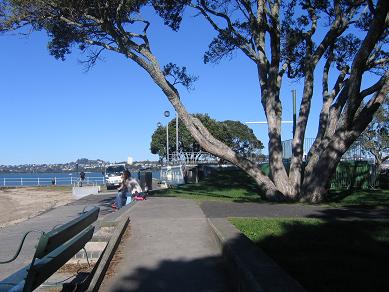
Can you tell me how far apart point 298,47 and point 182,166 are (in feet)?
65.6

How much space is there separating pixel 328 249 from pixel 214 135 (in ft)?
215

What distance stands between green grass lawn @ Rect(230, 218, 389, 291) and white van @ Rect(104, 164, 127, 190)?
3064 cm

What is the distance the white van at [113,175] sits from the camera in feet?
135

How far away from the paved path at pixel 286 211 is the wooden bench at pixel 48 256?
21.4 ft

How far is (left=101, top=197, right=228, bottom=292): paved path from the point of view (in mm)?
6574

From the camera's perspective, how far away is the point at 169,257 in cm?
Answer: 801

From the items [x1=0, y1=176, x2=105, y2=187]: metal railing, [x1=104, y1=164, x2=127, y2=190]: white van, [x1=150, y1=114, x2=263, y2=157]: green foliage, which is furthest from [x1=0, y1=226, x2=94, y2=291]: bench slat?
[x1=150, y1=114, x2=263, y2=157]: green foliage

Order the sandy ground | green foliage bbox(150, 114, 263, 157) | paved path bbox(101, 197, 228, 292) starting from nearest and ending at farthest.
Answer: paved path bbox(101, 197, 228, 292), the sandy ground, green foliage bbox(150, 114, 263, 157)

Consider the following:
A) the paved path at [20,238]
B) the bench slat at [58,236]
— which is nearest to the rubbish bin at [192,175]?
the paved path at [20,238]

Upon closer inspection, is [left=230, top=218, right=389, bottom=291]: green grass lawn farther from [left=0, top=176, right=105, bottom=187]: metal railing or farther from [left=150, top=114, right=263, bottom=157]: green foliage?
[left=150, top=114, right=263, bottom=157]: green foliage

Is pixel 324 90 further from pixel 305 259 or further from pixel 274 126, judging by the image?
pixel 305 259

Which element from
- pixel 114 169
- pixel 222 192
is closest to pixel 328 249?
pixel 222 192

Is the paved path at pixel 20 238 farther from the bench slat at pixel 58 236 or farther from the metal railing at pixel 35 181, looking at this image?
the metal railing at pixel 35 181

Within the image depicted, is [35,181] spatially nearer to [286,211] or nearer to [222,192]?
[222,192]
